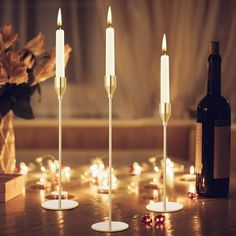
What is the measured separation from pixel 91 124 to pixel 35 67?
5.29 feet

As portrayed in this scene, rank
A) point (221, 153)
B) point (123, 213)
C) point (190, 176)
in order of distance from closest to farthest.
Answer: point (123, 213) < point (221, 153) < point (190, 176)

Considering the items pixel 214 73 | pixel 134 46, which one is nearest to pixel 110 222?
pixel 214 73

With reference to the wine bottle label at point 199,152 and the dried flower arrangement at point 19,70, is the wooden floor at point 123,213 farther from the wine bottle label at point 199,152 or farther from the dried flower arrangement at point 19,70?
the dried flower arrangement at point 19,70

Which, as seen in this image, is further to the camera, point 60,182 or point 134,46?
point 134,46

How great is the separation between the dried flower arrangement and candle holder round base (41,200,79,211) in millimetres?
317

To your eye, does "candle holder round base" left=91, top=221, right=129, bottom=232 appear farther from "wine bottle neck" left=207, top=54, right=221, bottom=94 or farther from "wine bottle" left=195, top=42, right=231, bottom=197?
"wine bottle neck" left=207, top=54, right=221, bottom=94

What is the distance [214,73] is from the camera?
1419 millimetres

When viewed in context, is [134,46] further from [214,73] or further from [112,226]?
[112,226]

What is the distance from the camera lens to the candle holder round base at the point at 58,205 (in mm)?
1295

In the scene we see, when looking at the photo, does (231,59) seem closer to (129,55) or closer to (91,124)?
(129,55)

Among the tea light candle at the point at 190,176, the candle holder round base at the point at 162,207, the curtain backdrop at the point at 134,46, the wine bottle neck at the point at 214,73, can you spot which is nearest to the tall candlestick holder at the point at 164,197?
the candle holder round base at the point at 162,207

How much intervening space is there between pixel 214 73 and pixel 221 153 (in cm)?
21

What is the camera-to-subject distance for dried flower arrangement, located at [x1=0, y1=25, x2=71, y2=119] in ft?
4.85

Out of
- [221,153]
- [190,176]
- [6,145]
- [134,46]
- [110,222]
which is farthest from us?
[134,46]
